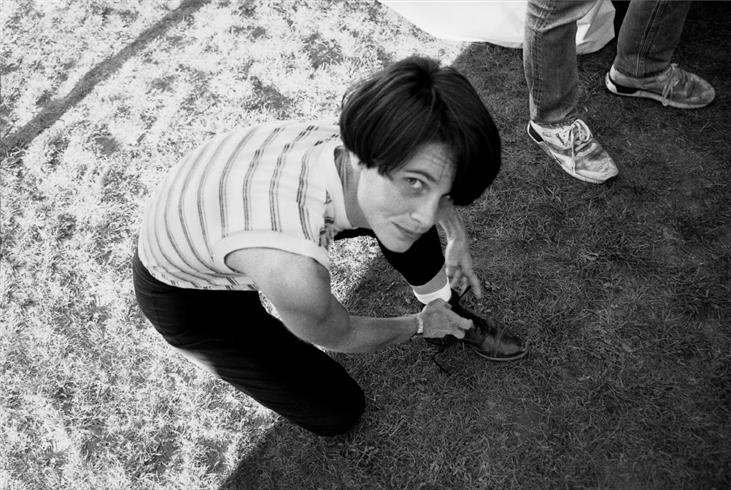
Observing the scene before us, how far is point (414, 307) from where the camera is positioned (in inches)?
96.7

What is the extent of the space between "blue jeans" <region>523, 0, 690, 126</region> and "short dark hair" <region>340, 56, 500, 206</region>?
1.24 meters

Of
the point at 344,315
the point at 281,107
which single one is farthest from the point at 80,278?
the point at 344,315

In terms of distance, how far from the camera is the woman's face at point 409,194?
1240 millimetres

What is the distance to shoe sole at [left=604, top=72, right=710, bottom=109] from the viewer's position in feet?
9.08

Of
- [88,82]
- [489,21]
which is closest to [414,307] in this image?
[489,21]

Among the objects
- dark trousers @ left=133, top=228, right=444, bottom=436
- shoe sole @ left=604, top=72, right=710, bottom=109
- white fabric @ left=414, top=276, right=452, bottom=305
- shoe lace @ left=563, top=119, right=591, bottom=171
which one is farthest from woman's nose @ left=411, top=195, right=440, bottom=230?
shoe sole @ left=604, top=72, right=710, bottom=109

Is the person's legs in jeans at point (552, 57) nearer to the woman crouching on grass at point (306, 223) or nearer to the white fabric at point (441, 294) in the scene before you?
the woman crouching on grass at point (306, 223)

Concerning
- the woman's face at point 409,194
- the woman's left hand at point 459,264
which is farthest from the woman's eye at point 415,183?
the woman's left hand at point 459,264

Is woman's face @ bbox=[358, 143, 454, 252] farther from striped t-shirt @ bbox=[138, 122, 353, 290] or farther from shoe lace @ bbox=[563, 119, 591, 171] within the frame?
shoe lace @ bbox=[563, 119, 591, 171]

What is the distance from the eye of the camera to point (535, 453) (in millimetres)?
2033

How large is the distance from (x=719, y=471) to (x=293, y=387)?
57.1 inches

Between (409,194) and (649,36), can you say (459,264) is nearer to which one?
(409,194)

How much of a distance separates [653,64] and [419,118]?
6.74ft

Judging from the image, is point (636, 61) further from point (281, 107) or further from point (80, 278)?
point (80, 278)
